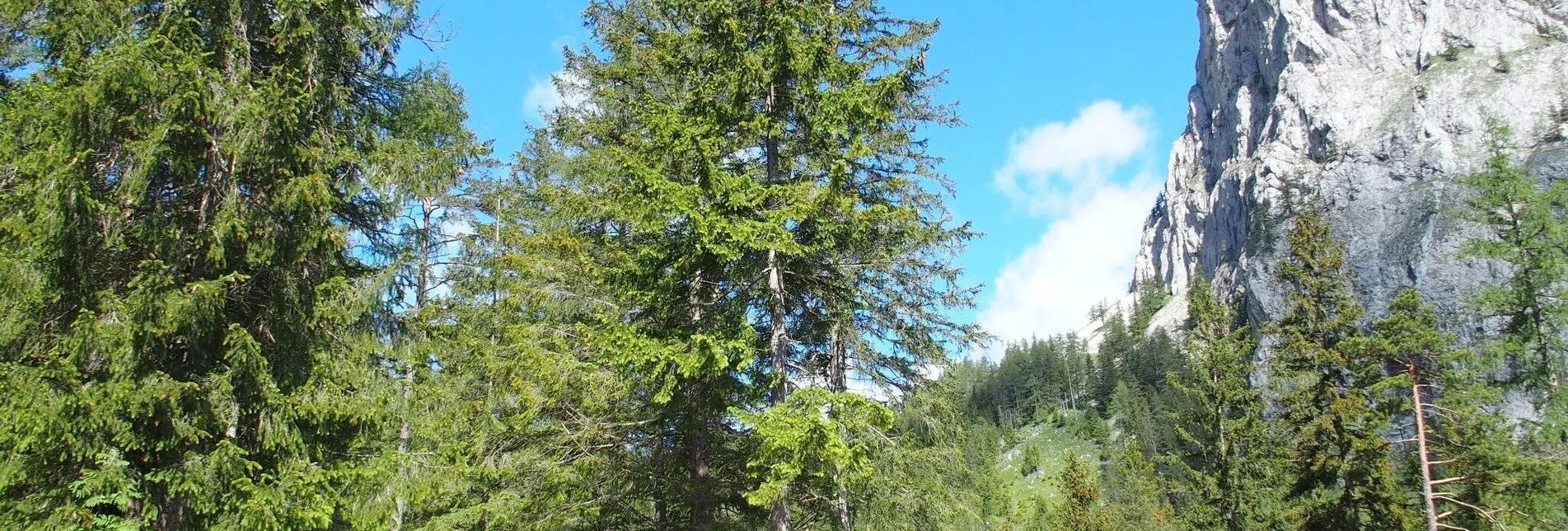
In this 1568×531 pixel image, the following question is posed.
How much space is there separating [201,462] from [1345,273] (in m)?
22.5

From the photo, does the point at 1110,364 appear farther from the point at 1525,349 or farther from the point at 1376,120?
the point at 1525,349

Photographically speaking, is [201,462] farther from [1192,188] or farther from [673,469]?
[1192,188]

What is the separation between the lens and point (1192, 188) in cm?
15150

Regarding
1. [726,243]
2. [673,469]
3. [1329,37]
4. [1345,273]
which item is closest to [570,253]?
[673,469]

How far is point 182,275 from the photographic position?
6.67 meters

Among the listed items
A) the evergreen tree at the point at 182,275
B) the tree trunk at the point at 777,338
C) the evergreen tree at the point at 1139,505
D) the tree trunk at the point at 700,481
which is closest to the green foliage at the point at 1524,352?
the tree trunk at the point at 777,338

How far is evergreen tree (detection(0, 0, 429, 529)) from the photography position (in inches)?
232

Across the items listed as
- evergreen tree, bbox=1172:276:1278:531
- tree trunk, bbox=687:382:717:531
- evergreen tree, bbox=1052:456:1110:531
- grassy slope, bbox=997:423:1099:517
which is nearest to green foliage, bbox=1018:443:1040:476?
grassy slope, bbox=997:423:1099:517

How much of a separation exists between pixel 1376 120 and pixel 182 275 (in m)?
117

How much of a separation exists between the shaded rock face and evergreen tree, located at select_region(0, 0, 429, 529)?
73.8m

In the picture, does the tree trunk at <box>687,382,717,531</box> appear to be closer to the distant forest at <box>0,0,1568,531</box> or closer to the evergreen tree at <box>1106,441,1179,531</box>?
the distant forest at <box>0,0,1568,531</box>

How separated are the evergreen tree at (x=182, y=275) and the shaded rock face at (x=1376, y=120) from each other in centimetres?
7376

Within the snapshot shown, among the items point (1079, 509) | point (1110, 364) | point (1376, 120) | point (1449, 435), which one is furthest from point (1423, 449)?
point (1376, 120)

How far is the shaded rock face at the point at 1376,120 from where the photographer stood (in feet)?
243
